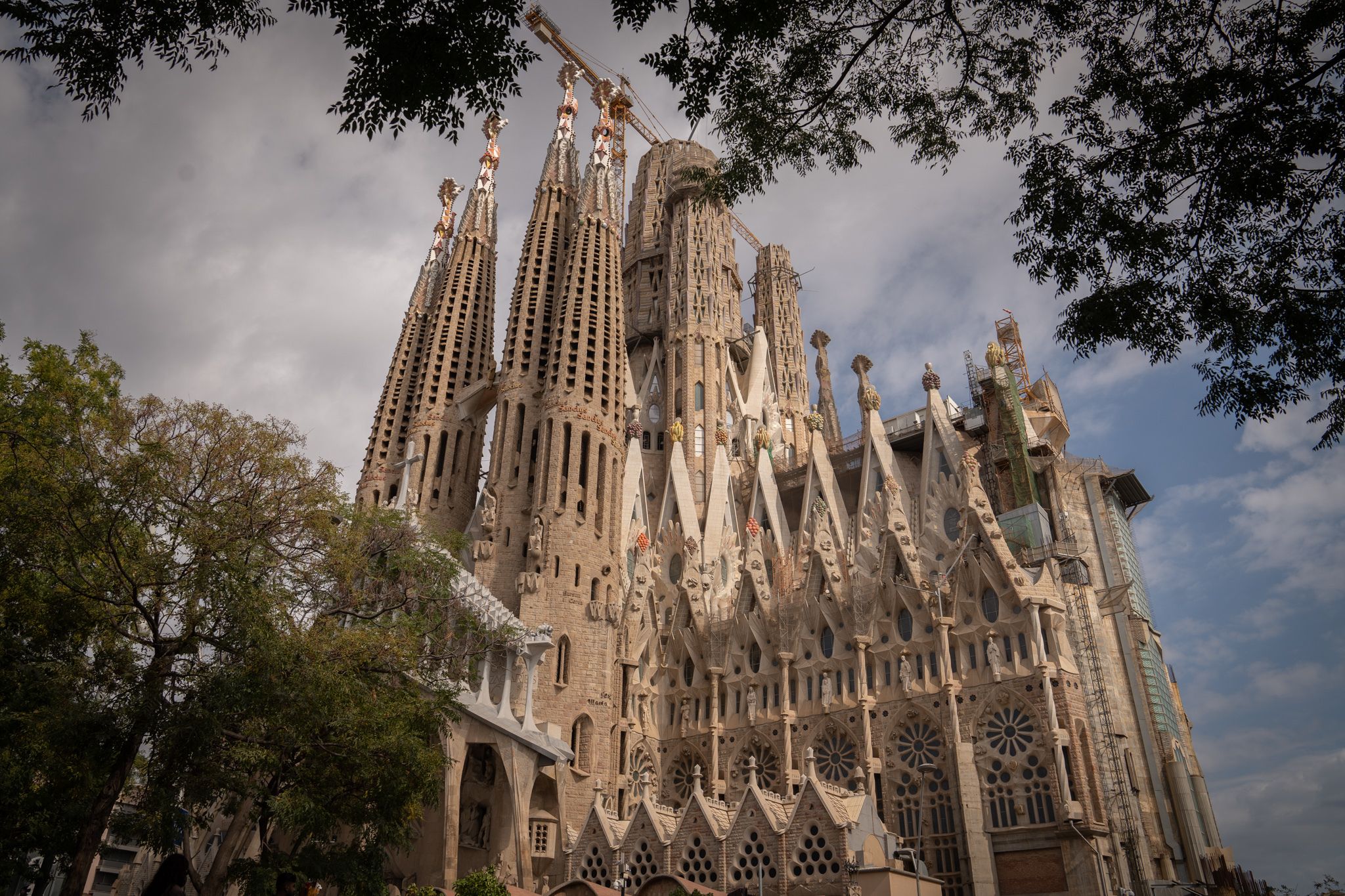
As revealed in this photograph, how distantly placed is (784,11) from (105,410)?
12967mm

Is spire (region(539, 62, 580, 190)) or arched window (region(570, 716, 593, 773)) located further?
spire (region(539, 62, 580, 190))

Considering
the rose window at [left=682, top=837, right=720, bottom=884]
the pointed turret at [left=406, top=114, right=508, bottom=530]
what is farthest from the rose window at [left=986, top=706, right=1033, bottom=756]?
the pointed turret at [left=406, top=114, right=508, bottom=530]

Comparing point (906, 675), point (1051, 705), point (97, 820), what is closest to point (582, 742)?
point (906, 675)

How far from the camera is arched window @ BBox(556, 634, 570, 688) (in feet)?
88.7

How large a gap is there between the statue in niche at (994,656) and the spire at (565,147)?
2469cm

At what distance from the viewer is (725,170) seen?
9484 millimetres

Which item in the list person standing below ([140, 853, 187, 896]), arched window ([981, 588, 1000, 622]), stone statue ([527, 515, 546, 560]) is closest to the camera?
person standing below ([140, 853, 187, 896])

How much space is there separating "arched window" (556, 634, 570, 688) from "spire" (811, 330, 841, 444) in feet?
79.7

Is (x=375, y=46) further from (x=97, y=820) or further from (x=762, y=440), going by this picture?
(x=762, y=440)

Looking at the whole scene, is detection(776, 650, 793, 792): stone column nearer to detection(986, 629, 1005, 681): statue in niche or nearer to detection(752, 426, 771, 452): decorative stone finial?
detection(986, 629, 1005, 681): statue in niche

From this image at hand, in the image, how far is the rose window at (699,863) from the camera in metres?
→ 20.6

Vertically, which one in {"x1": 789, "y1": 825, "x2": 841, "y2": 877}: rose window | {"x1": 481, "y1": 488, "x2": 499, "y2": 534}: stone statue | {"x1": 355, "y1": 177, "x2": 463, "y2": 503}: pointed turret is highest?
{"x1": 355, "y1": 177, "x2": 463, "y2": 503}: pointed turret

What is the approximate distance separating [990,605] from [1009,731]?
327 cm

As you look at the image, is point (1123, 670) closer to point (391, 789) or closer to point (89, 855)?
point (391, 789)
